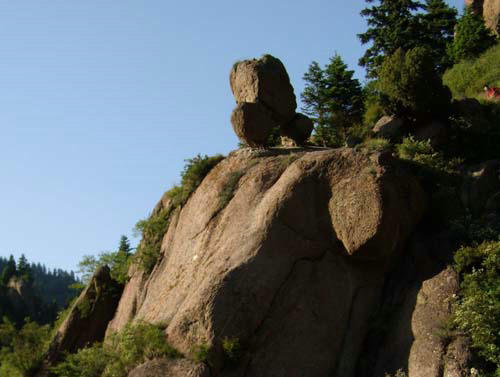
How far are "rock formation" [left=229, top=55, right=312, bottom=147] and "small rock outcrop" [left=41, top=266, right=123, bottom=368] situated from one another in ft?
19.5

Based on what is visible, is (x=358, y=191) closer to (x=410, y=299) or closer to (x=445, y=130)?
(x=410, y=299)

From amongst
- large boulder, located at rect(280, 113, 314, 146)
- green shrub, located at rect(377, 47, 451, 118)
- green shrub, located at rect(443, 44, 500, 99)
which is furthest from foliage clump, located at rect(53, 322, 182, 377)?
green shrub, located at rect(443, 44, 500, 99)

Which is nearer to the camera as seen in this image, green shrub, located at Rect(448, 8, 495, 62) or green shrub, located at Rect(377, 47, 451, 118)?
green shrub, located at Rect(377, 47, 451, 118)

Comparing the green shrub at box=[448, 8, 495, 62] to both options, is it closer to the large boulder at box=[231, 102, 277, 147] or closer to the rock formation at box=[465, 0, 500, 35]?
the rock formation at box=[465, 0, 500, 35]

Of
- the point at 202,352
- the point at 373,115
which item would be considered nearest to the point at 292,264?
the point at 202,352

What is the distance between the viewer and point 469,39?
105 feet

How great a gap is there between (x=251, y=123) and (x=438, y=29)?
70.9 feet

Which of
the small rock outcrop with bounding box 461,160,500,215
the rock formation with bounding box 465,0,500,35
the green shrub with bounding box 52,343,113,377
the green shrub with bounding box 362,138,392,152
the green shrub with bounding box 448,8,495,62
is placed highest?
the rock formation with bounding box 465,0,500,35

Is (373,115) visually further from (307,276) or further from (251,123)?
(307,276)

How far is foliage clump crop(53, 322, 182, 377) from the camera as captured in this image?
13383 mm

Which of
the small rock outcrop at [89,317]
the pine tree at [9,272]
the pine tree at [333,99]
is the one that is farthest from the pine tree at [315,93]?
the pine tree at [9,272]

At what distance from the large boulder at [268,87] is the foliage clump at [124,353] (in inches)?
288

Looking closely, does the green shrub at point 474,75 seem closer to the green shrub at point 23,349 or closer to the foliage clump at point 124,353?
the foliage clump at point 124,353

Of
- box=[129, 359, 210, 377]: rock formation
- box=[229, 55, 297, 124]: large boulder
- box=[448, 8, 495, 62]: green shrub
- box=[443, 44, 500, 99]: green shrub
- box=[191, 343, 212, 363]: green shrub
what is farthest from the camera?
box=[448, 8, 495, 62]: green shrub
